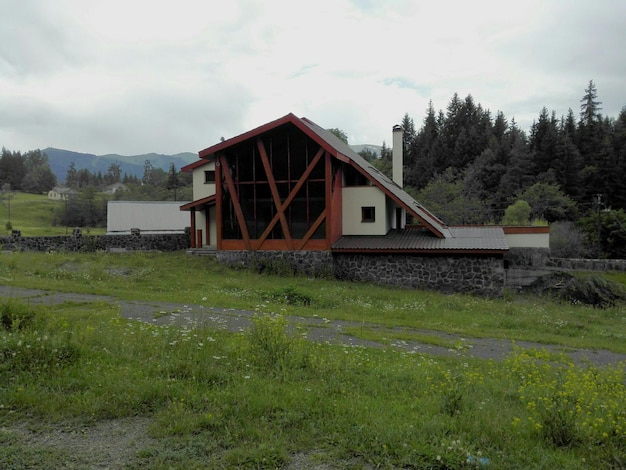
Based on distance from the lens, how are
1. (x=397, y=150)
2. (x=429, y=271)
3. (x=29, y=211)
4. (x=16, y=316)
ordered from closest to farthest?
(x=16, y=316)
(x=429, y=271)
(x=397, y=150)
(x=29, y=211)

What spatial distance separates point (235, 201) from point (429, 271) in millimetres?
9762

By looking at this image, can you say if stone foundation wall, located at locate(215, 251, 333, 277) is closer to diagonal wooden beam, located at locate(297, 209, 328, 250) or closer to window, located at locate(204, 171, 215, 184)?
diagonal wooden beam, located at locate(297, 209, 328, 250)

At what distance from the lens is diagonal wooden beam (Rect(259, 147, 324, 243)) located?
21062 mm

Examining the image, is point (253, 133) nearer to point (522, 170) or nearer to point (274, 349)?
point (274, 349)

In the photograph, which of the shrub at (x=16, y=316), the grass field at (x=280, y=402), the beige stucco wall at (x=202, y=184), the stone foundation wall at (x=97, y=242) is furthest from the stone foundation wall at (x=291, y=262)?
the shrub at (x=16, y=316)

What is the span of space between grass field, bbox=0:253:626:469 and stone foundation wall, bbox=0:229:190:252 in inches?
766

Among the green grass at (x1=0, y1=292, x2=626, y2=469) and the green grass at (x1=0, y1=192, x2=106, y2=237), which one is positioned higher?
the green grass at (x1=0, y1=192, x2=106, y2=237)

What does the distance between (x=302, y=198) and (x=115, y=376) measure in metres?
16.7

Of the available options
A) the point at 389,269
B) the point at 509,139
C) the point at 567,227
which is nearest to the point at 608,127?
the point at 509,139

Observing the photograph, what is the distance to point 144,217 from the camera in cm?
3650

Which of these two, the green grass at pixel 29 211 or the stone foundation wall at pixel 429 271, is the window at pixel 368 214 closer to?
the stone foundation wall at pixel 429 271

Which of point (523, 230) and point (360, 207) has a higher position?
point (360, 207)

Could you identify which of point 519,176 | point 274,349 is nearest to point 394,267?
point 274,349

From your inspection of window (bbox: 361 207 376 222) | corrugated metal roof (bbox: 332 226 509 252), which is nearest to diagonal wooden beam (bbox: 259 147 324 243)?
corrugated metal roof (bbox: 332 226 509 252)
